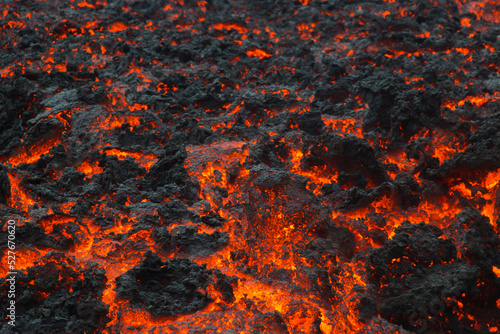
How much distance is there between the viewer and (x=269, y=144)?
3.18m

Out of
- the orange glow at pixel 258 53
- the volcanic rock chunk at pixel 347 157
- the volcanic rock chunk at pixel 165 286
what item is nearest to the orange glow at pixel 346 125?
the volcanic rock chunk at pixel 347 157

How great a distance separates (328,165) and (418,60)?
1.66 m

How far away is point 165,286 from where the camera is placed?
229cm

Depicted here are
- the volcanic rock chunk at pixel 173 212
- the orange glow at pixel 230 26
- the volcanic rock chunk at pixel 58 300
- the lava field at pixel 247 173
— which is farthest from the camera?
the orange glow at pixel 230 26

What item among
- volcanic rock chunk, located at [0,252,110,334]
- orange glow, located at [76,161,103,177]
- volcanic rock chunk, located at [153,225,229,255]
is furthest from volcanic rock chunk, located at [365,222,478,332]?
orange glow, located at [76,161,103,177]

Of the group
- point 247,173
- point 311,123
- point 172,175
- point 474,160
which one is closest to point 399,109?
point 311,123

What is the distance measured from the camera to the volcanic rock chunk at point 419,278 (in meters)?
2.09

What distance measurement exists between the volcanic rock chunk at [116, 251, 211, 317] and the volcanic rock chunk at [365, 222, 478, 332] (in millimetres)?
798

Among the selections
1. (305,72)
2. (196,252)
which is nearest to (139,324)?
(196,252)

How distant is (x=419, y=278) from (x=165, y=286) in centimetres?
115

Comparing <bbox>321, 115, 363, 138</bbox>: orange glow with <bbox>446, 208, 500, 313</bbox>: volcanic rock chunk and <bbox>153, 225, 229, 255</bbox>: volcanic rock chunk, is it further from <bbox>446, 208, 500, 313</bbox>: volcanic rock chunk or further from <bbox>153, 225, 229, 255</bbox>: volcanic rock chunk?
<bbox>153, 225, 229, 255</bbox>: volcanic rock chunk

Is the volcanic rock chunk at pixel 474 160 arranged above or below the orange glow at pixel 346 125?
above

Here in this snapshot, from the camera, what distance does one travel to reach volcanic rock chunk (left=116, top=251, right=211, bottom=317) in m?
2.20

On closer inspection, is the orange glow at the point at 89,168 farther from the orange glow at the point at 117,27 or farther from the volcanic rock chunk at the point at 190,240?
the orange glow at the point at 117,27
